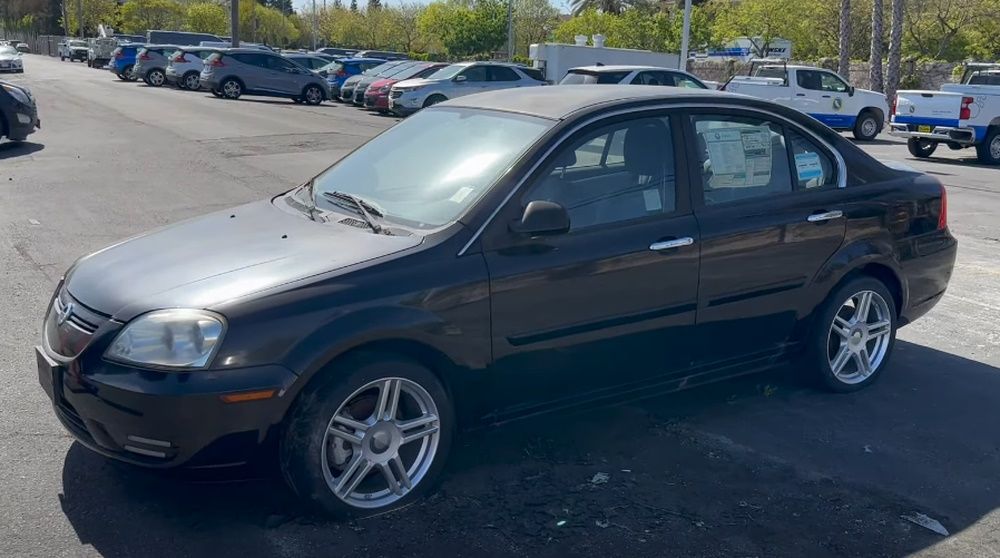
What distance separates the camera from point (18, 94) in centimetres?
1595

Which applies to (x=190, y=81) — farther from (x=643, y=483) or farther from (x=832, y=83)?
(x=643, y=483)

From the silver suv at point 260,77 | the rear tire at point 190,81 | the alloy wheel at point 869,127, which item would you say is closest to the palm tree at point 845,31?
the alloy wheel at point 869,127

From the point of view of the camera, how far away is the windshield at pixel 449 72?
26781mm

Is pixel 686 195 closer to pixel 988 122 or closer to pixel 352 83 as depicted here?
pixel 988 122

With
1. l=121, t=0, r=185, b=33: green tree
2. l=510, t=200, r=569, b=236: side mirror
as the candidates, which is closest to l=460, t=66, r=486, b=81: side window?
l=510, t=200, r=569, b=236: side mirror

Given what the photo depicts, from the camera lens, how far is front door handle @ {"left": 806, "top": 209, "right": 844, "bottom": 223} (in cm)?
541

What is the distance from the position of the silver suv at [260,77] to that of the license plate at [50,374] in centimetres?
2878

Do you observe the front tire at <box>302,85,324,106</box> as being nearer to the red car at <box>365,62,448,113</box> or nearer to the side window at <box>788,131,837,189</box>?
the red car at <box>365,62,448,113</box>

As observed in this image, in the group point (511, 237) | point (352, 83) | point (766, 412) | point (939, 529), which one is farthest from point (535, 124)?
point (352, 83)

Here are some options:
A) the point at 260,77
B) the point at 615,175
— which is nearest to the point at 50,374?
the point at 615,175

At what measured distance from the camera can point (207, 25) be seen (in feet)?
273

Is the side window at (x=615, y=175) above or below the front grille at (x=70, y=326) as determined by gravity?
above

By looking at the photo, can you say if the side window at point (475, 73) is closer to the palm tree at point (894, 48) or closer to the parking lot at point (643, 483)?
the palm tree at point (894, 48)

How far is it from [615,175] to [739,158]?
805mm
